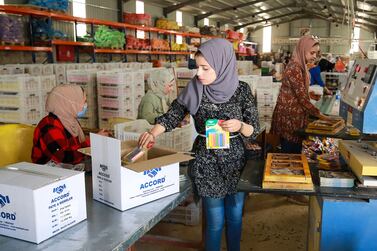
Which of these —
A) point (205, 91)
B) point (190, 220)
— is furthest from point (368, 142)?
point (190, 220)

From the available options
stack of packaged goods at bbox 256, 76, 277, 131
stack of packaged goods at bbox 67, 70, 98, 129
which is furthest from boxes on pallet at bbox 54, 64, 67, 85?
stack of packaged goods at bbox 256, 76, 277, 131

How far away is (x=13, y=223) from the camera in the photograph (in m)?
1.38

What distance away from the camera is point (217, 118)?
6.51ft

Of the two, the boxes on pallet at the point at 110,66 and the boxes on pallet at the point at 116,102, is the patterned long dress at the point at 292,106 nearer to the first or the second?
the boxes on pallet at the point at 116,102

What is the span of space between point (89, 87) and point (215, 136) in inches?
117

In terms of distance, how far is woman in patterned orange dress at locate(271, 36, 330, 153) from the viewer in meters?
3.31

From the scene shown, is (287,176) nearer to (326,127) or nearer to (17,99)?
(326,127)

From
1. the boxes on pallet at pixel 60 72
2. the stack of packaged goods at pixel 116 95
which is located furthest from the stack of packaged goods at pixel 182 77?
the boxes on pallet at pixel 60 72

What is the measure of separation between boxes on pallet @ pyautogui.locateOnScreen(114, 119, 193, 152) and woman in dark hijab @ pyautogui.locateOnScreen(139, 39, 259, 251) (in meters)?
0.58

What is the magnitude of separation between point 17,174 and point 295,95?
2.53 metres

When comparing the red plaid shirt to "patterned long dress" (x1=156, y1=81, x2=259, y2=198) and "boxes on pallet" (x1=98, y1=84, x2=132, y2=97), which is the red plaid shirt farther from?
"boxes on pallet" (x1=98, y1=84, x2=132, y2=97)

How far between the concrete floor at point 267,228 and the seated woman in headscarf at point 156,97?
105cm

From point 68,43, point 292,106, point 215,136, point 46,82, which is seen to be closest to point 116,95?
point 46,82

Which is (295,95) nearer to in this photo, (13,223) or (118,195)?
(118,195)
